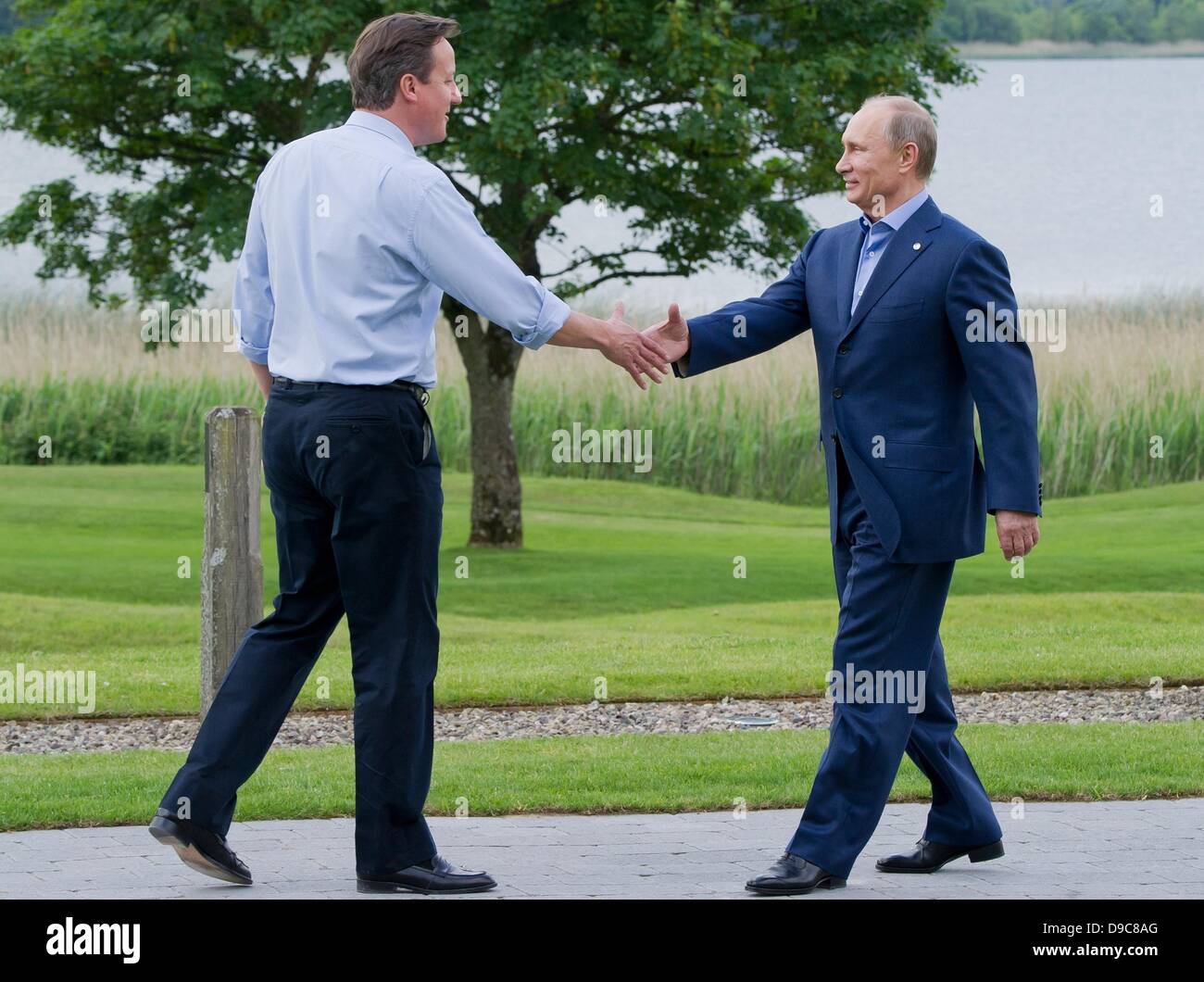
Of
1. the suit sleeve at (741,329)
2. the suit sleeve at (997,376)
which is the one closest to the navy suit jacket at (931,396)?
the suit sleeve at (997,376)

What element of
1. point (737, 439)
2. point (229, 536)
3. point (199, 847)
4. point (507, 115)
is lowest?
point (199, 847)

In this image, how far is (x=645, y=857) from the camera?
498 centimetres

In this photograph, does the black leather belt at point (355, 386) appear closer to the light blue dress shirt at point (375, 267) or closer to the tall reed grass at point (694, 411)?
the light blue dress shirt at point (375, 267)

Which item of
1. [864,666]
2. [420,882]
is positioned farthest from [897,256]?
[420,882]

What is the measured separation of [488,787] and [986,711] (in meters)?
3.79

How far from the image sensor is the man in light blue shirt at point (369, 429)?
4355 mm

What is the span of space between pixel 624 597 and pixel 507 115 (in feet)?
14.0

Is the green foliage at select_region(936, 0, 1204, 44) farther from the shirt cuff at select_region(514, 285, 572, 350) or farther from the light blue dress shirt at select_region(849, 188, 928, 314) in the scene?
the shirt cuff at select_region(514, 285, 572, 350)

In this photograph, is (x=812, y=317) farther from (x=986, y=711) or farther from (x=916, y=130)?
(x=986, y=711)

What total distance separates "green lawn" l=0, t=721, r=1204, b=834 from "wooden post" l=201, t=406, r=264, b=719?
55 cm

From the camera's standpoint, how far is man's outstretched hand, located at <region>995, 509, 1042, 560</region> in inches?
180

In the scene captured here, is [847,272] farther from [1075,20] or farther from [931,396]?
[1075,20]

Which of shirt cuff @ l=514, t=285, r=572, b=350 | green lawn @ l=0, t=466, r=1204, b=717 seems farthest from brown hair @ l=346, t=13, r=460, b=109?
green lawn @ l=0, t=466, r=1204, b=717

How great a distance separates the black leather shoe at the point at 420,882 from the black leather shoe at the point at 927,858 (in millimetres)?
1179
